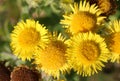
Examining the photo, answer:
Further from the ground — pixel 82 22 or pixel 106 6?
pixel 106 6

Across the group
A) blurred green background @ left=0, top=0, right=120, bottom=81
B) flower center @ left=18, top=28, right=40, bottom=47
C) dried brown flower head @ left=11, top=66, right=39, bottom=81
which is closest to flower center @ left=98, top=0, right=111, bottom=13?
blurred green background @ left=0, top=0, right=120, bottom=81

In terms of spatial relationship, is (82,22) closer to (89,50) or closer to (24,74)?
(89,50)

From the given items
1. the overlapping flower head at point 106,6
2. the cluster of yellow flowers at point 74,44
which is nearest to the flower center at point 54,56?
the cluster of yellow flowers at point 74,44

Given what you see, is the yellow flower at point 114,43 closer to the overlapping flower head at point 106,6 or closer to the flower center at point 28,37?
the overlapping flower head at point 106,6

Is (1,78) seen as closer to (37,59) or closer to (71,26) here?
(37,59)

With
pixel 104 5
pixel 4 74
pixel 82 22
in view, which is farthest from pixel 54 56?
pixel 104 5
